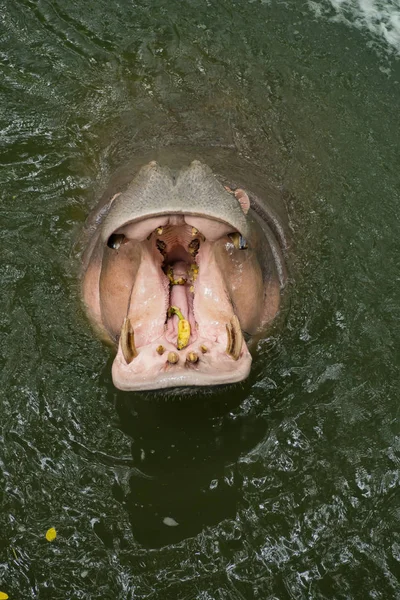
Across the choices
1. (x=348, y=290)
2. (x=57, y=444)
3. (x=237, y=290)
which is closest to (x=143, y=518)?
(x=57, y=444)

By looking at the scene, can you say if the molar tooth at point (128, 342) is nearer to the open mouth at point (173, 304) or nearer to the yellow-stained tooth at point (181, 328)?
the open mouth at point (173, 304)

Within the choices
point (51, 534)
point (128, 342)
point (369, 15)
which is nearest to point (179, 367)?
point (128, 342)

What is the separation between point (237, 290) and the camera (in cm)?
427

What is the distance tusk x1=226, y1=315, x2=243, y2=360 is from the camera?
3723 mm

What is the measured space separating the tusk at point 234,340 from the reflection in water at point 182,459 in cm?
33

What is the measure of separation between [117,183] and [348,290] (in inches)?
71.9

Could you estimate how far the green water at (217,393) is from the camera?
12.3 feet

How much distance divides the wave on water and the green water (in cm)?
72

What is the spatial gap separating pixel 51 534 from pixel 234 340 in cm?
138

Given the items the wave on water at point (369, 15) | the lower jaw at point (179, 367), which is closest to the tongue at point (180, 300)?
the lower jaw at point (179, 367)

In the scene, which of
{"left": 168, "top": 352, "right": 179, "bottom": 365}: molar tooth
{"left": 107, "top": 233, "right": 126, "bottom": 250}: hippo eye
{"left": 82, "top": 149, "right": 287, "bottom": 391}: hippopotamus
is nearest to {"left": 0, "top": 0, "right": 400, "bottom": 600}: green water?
{"left": 82, "top": 149, "right": 287, "bottom": 391}: hippopotamus

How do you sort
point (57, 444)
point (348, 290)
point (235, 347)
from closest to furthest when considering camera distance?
point (235, 347)
point (57, 444)
point (348, 290)

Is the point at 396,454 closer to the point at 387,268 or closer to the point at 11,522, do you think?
the point at 387,268

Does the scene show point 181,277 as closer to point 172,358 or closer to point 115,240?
point 115,240
